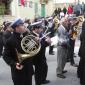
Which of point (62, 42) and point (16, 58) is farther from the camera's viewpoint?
point (62, 42)

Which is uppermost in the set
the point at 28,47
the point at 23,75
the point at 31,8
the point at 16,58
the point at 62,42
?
the point at 28,47

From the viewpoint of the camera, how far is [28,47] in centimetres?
580

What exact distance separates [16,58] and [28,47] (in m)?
0.25

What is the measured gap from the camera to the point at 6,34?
388 inches

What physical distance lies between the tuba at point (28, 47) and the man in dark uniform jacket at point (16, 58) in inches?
2.3

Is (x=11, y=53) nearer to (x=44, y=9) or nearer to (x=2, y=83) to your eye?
(x=2, y=83)

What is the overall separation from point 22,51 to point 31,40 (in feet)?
0.82

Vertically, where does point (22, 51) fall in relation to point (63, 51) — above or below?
above

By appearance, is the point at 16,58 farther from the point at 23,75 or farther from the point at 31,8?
the point at 31,8

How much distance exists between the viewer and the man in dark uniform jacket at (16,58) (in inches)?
225

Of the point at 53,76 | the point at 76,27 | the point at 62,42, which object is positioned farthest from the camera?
the point at 76,27

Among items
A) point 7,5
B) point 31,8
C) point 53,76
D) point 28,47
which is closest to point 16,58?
point 28,47

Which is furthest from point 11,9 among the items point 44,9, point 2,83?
point 2,83

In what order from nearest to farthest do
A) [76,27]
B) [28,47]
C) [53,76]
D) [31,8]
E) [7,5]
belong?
[28,47] < [53,76] < [76,27] < [7,5] < [31,8]
